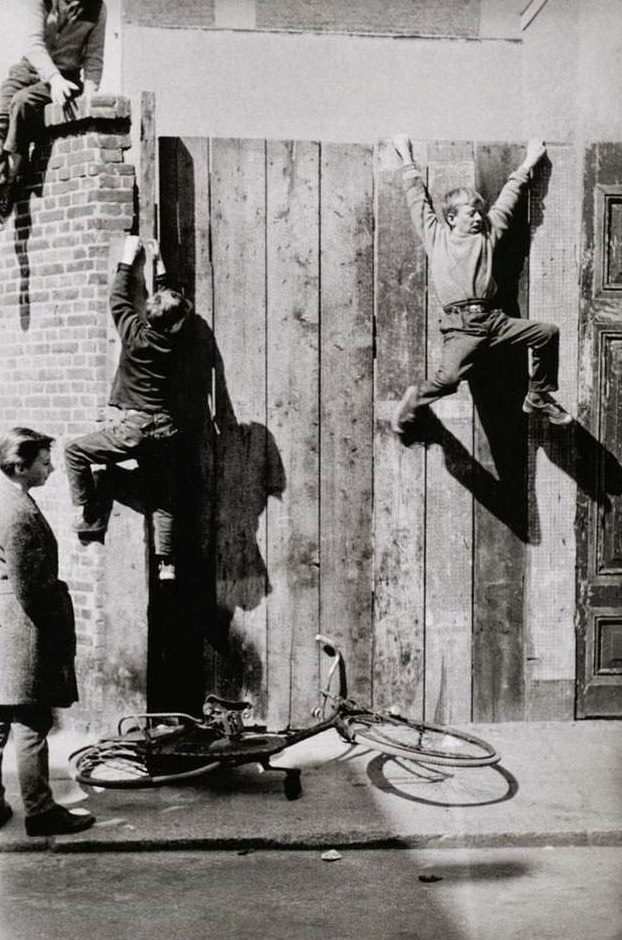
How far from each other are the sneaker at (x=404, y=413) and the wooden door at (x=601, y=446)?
41.5 inches

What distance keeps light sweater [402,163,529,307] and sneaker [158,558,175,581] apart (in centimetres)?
215

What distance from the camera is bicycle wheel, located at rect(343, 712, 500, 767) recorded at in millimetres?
5719

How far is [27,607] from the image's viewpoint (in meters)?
5.07

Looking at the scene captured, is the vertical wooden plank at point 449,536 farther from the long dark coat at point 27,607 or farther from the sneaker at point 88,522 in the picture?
the long dark coat at point 27,607

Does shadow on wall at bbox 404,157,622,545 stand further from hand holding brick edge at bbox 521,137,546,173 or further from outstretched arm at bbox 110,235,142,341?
outstretched arm at bbox 110,235,142,341

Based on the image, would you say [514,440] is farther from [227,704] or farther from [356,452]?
[227,704]

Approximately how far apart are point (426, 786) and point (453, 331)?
2.49 meters

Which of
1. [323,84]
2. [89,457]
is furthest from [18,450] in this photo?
[323,84]

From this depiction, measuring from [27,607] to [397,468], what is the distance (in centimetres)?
250

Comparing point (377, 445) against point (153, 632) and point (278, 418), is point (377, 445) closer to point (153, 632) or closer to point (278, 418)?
point (278, 418)

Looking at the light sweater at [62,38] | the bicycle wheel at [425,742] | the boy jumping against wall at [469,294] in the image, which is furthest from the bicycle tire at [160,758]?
the light sweater at [62,38]

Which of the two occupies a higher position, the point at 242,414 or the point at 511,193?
the point at 511,193

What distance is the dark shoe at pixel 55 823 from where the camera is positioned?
5.08m

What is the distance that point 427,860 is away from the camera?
5.07 metres
